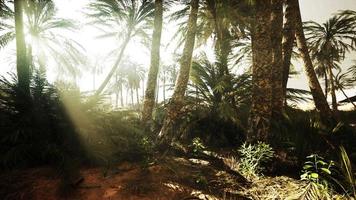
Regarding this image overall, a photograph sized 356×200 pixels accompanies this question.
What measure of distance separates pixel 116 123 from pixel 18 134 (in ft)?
5.59

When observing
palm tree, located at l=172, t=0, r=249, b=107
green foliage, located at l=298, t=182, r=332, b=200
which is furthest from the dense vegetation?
palm tree, located at l=172, t=0, r=249, b=107

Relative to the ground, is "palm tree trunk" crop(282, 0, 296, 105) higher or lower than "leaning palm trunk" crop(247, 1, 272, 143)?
higher

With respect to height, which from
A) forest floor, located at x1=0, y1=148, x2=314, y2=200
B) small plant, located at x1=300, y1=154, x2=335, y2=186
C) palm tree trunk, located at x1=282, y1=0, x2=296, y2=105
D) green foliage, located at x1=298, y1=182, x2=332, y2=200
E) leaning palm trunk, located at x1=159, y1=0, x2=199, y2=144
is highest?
palm tree trunk, located at x1=282, y1=0, x2=296, y2=105

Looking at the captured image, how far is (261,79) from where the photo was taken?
4.78m

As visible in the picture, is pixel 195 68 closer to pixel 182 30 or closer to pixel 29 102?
pixel 182 30

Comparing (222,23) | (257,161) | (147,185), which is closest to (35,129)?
(147,185)

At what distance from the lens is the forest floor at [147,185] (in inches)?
134

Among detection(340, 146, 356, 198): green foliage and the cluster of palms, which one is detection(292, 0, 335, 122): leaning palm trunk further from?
detection(340, 146, 356, 198): green foliage

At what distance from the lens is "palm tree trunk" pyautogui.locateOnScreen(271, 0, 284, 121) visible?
16.8ft

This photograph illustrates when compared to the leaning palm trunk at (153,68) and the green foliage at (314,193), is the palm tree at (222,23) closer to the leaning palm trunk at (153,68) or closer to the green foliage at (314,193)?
the leaning palm trunk at (153,68)

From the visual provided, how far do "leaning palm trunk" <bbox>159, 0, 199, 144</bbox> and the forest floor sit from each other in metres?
2.28

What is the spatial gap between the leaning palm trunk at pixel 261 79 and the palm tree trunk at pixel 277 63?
0.22m

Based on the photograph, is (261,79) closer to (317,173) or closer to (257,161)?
(257,161)

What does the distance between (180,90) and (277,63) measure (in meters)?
2.61
